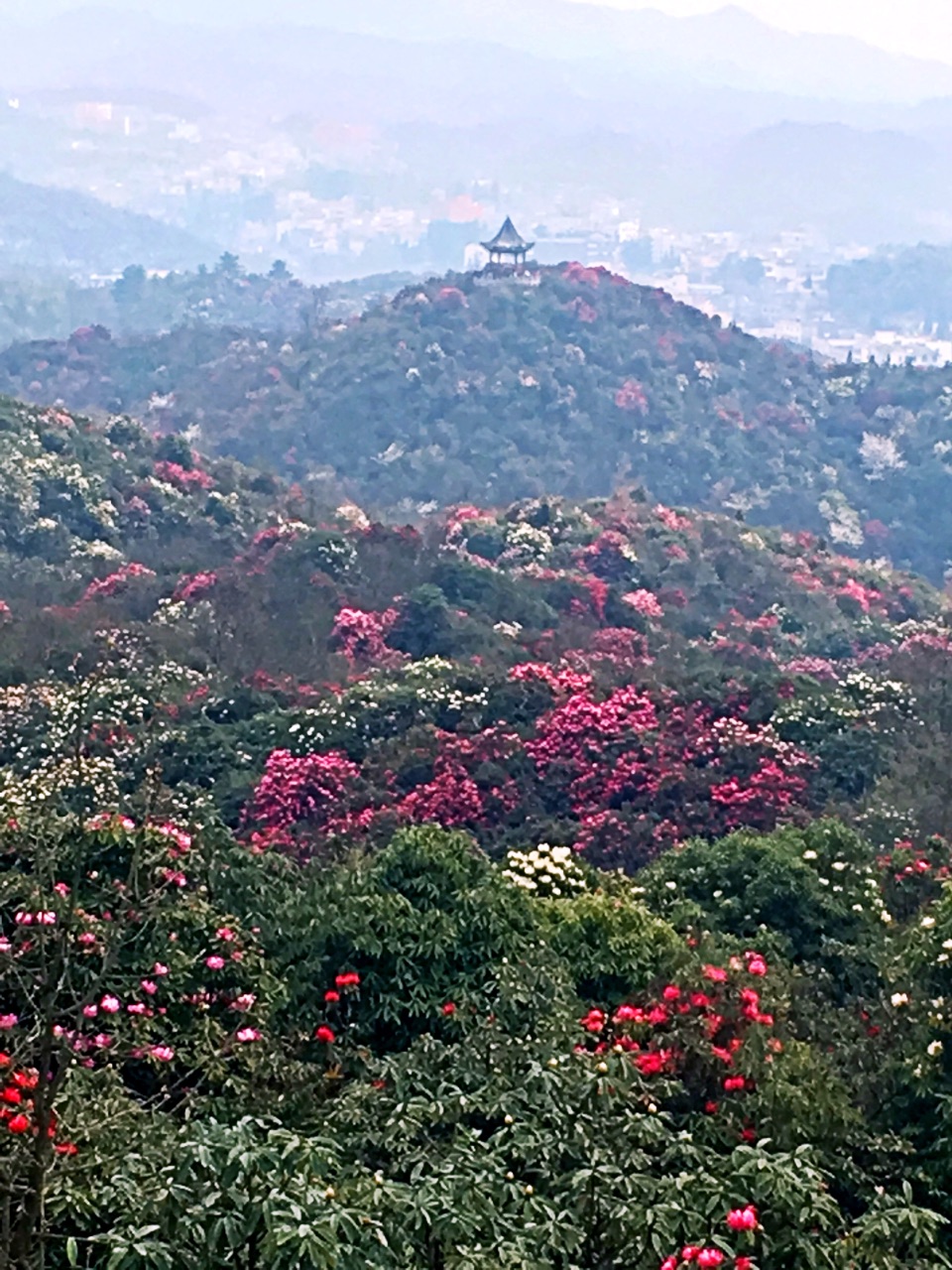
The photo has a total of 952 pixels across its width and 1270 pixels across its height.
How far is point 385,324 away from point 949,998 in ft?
215

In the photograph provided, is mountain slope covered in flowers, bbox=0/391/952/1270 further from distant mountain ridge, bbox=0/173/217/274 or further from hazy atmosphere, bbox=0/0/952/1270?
distant mountain ridge, bbox=0/173/217/274

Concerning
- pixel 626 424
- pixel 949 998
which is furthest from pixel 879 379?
pixel 949 998

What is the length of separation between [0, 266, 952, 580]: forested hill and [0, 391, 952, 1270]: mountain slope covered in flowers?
124ft

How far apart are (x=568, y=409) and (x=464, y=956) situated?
2375 inches

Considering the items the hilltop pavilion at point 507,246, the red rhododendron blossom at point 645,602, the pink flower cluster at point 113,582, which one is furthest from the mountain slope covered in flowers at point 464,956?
the hilltop pavilion at point 507,246

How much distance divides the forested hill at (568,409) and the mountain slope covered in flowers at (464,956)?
124 ft

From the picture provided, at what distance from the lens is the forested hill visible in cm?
6531

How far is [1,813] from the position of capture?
1196 cm

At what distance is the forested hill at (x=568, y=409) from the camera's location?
65312 millimetres

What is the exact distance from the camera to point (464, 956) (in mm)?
11406

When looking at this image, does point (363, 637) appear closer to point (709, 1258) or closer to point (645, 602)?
point (645, 602)

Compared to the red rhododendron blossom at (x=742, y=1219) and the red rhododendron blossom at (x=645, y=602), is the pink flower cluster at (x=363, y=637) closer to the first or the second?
the red rhododendron blossom at (x=645, y=602)

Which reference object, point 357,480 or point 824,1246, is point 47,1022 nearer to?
point 824,1246

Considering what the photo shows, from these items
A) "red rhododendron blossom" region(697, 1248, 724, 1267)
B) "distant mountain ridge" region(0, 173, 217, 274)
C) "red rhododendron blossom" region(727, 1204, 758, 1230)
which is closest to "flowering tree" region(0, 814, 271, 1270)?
"red rhododendron blossom" region(697, 1248, 724, 1267)
